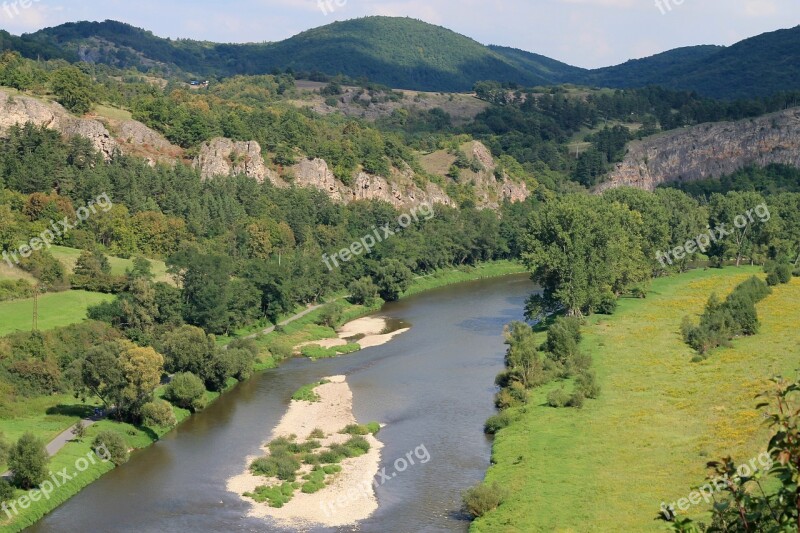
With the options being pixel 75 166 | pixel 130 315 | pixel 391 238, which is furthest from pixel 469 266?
pixel 130 315

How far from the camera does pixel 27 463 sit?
48.4 m

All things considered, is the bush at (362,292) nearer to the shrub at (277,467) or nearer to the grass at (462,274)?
the grass at (462,274)

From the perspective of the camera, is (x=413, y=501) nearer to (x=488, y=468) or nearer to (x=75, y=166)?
(x=488, y=468)

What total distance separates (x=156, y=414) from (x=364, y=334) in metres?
35.0

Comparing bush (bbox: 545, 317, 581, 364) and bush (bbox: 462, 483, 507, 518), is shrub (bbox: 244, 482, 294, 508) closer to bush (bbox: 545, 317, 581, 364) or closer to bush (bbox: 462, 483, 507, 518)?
bush (bbox: 462, 483, 507, 518)

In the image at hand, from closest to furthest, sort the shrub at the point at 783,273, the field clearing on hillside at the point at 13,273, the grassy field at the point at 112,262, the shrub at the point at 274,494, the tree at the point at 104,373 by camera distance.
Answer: the shrub at the point at 274,494
the tree at the point at 104,373
the field clearing on hillside at the point at 13,273
the grassy field at the point at 112,262
the shrub at the point at 783,273

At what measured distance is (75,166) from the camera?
4564 inches

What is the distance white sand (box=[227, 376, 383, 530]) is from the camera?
47.6 m

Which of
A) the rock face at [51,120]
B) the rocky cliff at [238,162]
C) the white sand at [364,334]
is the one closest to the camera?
the white sand at [364,334]

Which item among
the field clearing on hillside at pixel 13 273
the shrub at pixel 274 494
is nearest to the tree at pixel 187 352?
the shrub at pixel 274 494

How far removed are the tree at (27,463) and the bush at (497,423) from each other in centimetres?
2679

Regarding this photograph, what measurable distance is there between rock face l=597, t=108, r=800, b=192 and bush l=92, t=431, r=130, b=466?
14274 centimetres

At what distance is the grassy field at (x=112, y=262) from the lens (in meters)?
90.5

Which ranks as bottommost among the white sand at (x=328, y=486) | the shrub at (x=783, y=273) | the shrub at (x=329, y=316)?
the shrub at (x=783, y=273)
